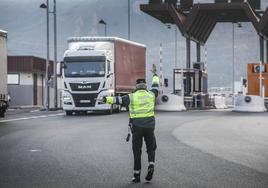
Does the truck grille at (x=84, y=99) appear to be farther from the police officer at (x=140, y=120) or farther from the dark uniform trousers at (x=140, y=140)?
the dark uniform trousers at (x=140, y=140)

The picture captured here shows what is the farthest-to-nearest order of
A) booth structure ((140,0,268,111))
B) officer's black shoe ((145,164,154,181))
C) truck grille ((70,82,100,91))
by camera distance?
1. booth structure ((140,0,268,111))
2. truck grille ((70,82,100,91))
3. officer's black shoe ((145,164,154,181))

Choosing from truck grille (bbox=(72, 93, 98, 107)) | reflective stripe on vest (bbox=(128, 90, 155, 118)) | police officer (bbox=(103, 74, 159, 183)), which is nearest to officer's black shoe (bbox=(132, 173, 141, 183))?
police officer (bbox=(103, 74, 159, 183))

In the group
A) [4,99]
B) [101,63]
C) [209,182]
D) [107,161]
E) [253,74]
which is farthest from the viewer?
[253,74]

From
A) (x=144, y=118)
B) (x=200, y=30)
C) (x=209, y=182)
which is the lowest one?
(x=209, y=182)

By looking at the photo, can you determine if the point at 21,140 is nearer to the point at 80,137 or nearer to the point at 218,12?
the point at 80,137

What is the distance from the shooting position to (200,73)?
43.5 metres

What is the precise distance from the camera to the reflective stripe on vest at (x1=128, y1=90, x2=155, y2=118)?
9969 millimetres

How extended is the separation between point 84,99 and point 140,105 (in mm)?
22100

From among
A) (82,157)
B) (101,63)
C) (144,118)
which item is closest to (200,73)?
(101,63)

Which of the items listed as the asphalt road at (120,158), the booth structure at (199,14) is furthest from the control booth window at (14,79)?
the asphalt road at (120,158)

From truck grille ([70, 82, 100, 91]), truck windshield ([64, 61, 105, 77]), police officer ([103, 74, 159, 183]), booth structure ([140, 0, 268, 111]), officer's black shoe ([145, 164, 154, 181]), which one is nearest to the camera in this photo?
officer's black shoe ([145, 164, 154, 181])

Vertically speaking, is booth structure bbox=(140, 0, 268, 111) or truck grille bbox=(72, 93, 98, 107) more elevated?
booth structure bbox=(140, 0, 268, 111)

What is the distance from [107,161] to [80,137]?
6.12 meters

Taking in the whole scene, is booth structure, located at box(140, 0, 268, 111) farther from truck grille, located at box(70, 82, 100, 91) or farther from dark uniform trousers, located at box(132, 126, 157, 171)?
dark uniform trousers, located at box(132, 126, 157, 171)
